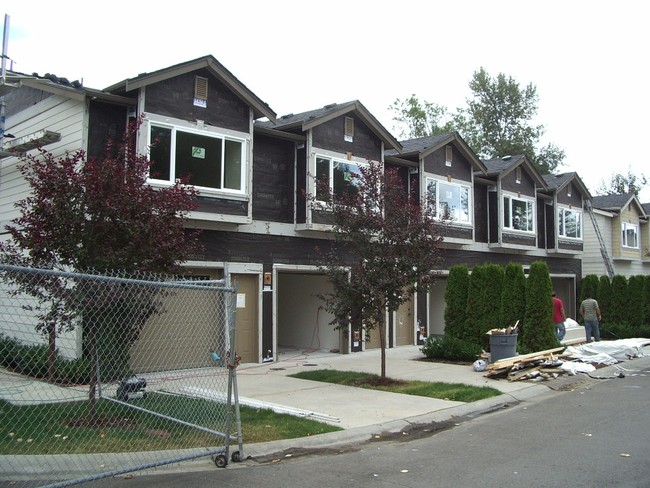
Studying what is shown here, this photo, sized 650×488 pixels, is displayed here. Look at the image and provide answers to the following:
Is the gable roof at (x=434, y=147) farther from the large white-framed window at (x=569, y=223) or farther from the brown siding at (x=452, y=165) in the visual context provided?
the large white-framed window at (x=569, y=223)

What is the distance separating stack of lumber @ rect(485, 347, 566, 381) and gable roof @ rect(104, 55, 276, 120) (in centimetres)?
813

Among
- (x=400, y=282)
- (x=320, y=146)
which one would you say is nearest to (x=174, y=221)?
(x=400, y=282)

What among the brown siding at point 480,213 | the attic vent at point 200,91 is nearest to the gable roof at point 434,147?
the brown siding at point 480,213

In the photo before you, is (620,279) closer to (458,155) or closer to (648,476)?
(458,155)

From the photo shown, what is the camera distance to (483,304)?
16.2 metres

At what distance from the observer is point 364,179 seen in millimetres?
12273

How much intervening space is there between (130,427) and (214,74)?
30.5 ft

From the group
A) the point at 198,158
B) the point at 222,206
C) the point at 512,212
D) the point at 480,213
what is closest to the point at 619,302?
the point at 512,212

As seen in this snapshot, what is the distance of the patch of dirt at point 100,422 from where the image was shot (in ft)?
24.1

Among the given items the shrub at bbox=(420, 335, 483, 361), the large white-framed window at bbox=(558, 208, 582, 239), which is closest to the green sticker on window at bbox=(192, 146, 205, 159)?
the shrub at bbox=(420, 335, 483, 361)

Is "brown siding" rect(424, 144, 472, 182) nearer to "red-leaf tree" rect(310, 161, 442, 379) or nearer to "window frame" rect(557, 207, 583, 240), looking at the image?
"window frame" rect(557, 207, 583, 240)

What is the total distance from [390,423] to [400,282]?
355cm

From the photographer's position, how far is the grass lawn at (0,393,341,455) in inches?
263

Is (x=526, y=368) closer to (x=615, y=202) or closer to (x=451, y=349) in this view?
(x=451, y=349)
